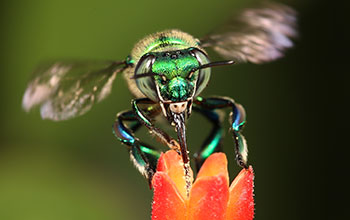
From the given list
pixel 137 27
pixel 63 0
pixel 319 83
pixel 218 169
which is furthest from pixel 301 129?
pixel 218 169

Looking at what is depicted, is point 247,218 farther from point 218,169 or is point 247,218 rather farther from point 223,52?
point 223,52

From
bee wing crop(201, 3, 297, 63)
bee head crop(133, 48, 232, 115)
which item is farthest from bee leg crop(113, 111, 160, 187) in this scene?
bee wing crop(201, 3, 297, 63)

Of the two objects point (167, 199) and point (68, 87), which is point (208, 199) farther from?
point (68, 87)

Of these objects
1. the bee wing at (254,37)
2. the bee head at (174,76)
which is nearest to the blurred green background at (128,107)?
the bee wing at (254,37)

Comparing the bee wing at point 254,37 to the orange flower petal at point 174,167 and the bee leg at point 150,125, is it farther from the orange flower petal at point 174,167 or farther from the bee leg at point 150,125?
the orange flower petal at point 174,167

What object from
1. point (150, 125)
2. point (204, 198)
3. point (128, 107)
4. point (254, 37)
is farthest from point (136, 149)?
point (128, 107)

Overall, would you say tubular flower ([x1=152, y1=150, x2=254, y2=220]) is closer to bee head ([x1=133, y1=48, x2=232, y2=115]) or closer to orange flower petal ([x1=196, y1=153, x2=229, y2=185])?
orange flower petal ([x1=196, y1=153, x2=229, y2=185])
